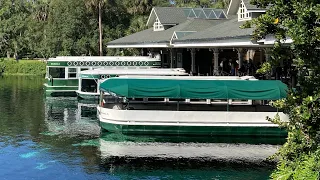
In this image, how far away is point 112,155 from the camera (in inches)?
792

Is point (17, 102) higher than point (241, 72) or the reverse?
the reverse

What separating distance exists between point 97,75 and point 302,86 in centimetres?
2625

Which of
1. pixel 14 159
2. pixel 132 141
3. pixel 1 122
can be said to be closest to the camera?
pixel 14 159

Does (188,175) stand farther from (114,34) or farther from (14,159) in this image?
(114,34)

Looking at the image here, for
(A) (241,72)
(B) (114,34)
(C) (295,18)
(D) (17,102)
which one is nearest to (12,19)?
(B) (114,34)

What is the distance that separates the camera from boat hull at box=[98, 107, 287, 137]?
895 inches

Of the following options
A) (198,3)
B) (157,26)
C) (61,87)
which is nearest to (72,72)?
(61,87)

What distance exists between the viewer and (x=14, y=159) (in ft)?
63.9

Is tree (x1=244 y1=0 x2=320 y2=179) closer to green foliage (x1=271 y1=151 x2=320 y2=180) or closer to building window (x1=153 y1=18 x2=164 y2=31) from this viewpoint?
green foliage (x1=271 y1=151 x2=320 y2=180)

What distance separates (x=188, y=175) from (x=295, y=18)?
8.87m

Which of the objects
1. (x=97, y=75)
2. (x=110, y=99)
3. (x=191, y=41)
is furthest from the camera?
(x=97, y=75)

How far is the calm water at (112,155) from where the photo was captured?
17531 mm

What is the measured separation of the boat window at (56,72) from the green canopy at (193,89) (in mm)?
18009

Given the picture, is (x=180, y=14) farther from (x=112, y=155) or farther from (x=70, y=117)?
(x=112, y=155)
